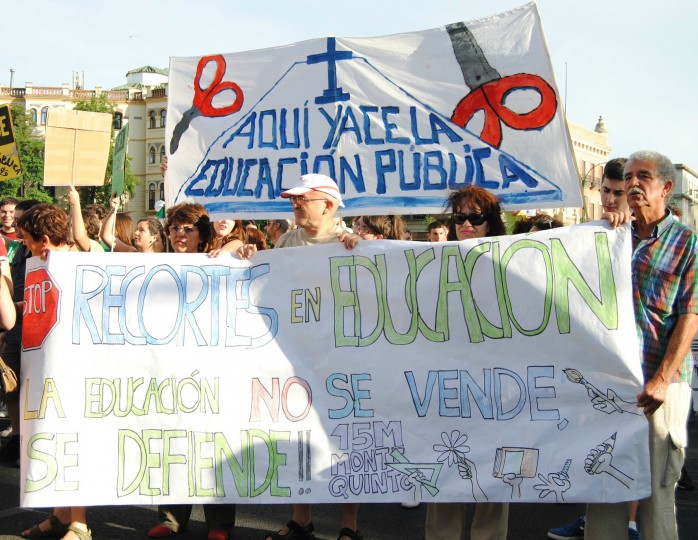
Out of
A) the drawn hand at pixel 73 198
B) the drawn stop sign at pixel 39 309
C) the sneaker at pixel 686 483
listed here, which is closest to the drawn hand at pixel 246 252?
the drawn stop sign at pixel 39 309

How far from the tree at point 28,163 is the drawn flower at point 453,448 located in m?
54.4

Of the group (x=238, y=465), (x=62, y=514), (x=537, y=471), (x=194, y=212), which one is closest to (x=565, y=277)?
(x=537, y=471)

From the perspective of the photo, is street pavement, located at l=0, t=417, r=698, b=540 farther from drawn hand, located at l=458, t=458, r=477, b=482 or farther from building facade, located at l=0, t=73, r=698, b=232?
building facade, located at l=0, t=73, r=698, b=232

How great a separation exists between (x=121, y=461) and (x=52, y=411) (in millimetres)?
403

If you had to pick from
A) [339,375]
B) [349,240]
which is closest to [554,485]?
[339,375]

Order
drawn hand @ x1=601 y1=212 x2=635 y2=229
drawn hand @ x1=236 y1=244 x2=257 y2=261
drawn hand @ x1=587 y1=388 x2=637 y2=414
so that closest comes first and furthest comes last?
drawn hand @ x1=587 y1=388 x2=637 y2=414, drawn hand @ x1=601 y1=212 x2=635 y2=229, drawn hand @ x1=236 y1=244 x2=257 y2=261

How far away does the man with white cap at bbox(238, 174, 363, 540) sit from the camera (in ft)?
14.2

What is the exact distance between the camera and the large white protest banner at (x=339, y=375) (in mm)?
3701

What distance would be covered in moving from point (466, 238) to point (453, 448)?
964 mm

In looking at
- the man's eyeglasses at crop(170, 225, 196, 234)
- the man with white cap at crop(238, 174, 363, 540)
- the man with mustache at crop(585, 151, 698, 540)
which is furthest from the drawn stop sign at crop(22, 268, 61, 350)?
the man with mustache at crop(585, 151, 698, 540)

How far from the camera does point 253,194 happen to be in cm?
536

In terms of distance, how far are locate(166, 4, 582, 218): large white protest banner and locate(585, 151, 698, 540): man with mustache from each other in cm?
107

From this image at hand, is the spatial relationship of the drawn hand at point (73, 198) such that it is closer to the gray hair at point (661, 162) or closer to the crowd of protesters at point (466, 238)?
the crowd of protesters at point (466, 238)

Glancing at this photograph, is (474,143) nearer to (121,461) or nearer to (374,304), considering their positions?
(374,304)
